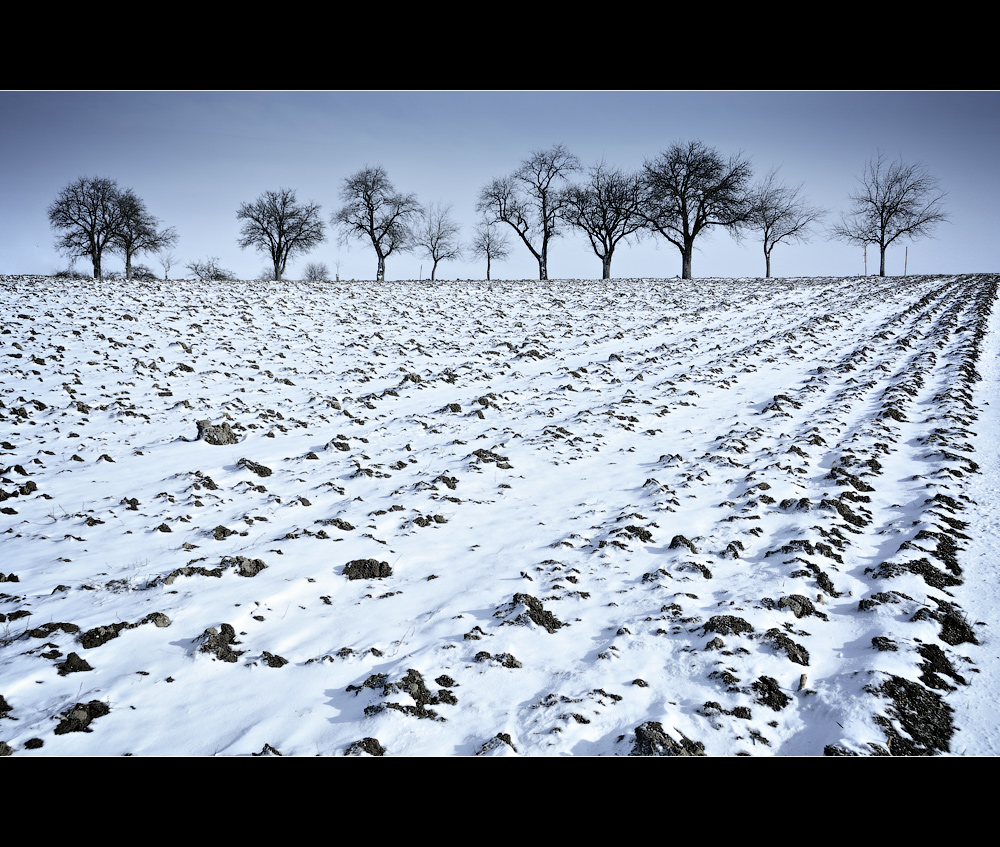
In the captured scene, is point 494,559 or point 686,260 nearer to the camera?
point 494,559

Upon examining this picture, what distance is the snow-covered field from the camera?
2.96 metres

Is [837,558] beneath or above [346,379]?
beneath

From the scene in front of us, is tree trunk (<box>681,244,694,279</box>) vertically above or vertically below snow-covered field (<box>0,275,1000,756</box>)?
above

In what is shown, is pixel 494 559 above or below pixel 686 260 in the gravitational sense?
below

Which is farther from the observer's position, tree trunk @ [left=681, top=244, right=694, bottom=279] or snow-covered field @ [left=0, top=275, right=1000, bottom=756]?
tree trunk @ [left=681, top=244, right=694, bottom=279]

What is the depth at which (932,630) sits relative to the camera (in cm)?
344

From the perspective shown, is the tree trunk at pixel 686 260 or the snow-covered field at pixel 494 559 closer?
the snow-covered field at pixel 494 559

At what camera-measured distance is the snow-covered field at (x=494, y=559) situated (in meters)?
2.96

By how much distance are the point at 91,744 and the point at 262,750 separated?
3.08ft

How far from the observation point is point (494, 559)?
4.83 meters

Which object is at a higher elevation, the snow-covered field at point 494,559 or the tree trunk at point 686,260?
the tree trunk at point 686,260
